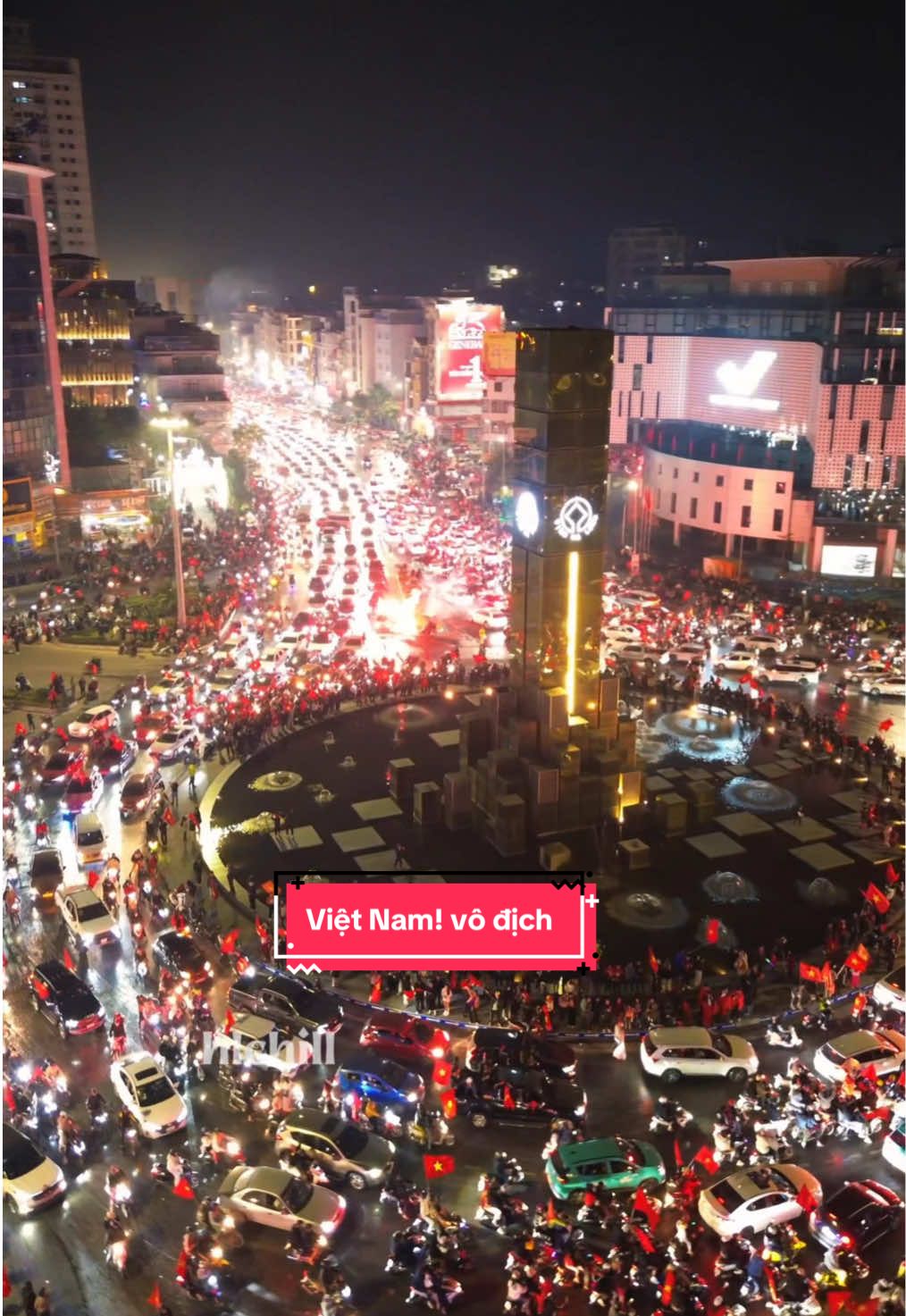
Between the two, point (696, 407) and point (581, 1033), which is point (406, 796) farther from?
point (696, 407)

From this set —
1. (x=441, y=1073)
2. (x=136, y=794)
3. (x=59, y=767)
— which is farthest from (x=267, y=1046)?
(x=59, y=767)

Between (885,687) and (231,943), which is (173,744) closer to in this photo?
(231,943)

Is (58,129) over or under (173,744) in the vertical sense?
over

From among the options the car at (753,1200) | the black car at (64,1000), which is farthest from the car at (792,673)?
the black car at (64,1000)

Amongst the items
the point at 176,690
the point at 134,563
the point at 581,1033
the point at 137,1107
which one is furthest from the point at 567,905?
the point at 134,563

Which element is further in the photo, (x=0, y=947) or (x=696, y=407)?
(x=696, y=407)

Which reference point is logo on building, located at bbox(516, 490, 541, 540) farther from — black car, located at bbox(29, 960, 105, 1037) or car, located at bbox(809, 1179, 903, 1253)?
car, located at bbox(809, 1179, 903, 1253)

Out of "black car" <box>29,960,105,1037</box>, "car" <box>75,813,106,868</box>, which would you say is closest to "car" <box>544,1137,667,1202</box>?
"black car" <box>29,960,105,1037</box>
